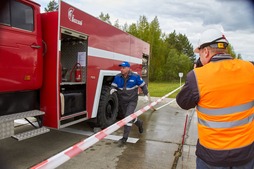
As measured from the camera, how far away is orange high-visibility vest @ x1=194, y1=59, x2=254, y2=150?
1.90 metres

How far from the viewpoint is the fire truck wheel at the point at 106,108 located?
6311mm

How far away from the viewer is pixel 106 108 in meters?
6.68

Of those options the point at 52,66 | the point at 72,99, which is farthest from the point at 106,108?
the point at 52,66

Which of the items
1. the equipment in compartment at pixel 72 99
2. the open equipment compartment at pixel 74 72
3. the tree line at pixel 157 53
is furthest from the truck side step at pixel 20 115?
the tree line at pixel 157 53

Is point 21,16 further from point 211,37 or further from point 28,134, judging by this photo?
point 211,37

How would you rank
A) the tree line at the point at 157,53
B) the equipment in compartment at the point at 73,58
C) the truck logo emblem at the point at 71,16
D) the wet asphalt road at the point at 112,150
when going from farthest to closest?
the tree line at the point at 157,53 < the equipment in compartment at the point at 73,58 < the truck logo emblem at the point at 71,16 < the wet asphalt road at the point at 112,150

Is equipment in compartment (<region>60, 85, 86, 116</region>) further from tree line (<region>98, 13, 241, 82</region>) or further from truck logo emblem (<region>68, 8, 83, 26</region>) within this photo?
tree line (<region>98, 13, 241, 82</region>)

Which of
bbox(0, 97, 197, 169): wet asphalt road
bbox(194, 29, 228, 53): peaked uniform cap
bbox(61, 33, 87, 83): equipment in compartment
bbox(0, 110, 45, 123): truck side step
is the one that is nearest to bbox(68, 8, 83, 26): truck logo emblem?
bbox(61, 33, 87, 83): equipment in compartment

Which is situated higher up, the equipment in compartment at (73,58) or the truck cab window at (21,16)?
the truck cab window at (21,16)

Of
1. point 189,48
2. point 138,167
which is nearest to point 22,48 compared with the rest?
point 138,167

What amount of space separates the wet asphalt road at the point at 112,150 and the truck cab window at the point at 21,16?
237 centimetres

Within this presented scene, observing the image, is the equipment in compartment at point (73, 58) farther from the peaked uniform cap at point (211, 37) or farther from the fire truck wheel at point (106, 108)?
the peaked uniform cap at point (211, 37)

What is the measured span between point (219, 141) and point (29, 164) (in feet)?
11.6

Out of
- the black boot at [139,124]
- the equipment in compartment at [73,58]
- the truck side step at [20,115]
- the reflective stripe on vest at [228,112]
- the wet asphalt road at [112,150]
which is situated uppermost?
the equipment in compartment at [73,58]
